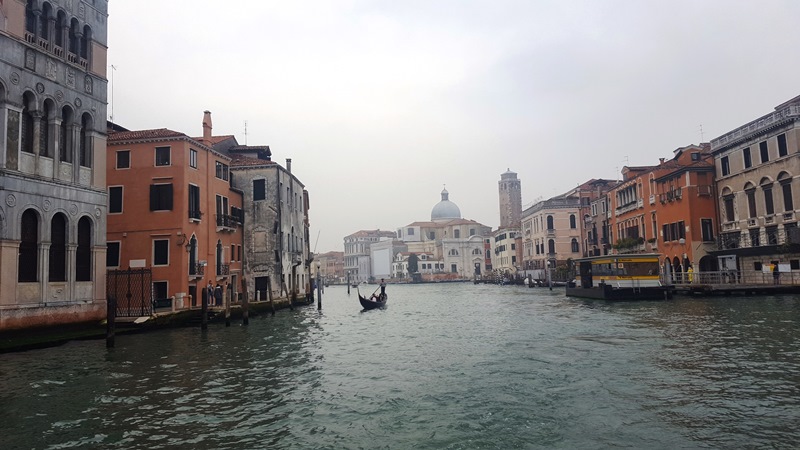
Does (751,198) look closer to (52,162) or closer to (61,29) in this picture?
(52,162)

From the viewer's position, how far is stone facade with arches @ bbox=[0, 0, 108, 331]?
15.2 m

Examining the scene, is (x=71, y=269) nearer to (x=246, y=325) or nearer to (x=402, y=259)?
(x=246, y=325)

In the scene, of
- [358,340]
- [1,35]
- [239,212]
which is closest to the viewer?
[1,35]

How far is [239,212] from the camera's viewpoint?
29953mm

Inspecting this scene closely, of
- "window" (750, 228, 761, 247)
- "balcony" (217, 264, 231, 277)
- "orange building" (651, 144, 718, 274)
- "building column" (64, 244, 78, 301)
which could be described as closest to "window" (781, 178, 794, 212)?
"window" (750, 228, 761, 247)

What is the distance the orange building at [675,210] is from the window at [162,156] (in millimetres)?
28922

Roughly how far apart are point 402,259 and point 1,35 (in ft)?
323

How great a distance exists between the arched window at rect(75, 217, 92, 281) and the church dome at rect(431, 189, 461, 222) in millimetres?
104464

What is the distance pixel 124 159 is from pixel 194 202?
3.33 metres

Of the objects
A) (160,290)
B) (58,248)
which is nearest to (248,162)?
(160,290)

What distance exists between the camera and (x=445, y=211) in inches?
4788

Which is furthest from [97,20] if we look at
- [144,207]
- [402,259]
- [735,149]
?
[402,259]

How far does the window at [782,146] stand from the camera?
27.0m

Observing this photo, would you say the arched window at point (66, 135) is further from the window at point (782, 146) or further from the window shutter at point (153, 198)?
the window at point (782, 146)
